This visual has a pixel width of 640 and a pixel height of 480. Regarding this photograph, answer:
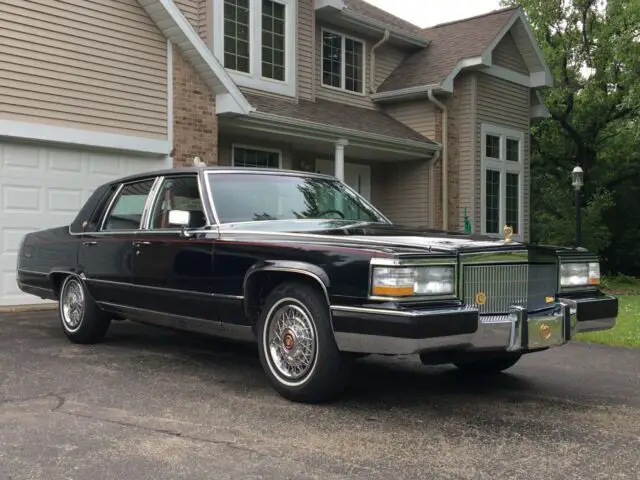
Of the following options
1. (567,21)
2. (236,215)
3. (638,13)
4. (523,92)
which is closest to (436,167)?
(523,92)

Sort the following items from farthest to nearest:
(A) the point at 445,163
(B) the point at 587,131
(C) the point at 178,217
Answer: (B) the point at 587,131 → (A) the point at 445,163 → (C) the point at 178,217

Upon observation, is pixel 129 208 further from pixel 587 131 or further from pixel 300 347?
pixel 587 131

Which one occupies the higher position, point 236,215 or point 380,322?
point 236,215

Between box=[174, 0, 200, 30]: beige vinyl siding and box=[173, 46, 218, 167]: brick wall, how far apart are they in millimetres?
1646

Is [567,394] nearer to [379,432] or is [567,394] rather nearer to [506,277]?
[506,277]

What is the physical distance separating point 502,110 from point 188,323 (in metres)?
13.5

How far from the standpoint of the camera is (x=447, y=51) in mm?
16656

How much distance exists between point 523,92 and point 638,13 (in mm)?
3845

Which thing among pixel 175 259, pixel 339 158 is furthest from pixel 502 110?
pixel 175 259

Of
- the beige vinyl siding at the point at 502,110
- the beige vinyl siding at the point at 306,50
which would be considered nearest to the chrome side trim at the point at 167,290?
the beige vinyl siding at the point at 306,50

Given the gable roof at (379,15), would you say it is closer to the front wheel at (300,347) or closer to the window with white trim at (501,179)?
the window with white trim at (501,179)

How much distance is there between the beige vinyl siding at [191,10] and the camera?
40.4 feet

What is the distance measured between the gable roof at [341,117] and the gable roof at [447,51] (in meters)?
1.02

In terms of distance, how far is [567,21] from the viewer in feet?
72.9
